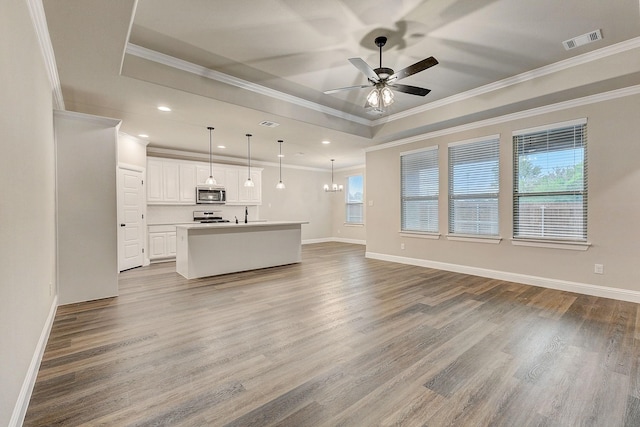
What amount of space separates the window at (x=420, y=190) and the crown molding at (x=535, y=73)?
3.28 ft

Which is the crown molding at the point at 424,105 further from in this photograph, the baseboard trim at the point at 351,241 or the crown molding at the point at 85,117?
the baseboard trim at the point at 351,241

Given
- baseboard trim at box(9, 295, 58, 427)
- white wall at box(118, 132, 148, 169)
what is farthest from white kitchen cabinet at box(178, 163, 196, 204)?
baseboard trim at box(9, 295, 58, 427)

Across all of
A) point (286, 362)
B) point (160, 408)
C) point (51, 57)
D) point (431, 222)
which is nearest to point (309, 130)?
point (431, 222)

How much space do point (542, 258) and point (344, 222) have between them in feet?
21.4

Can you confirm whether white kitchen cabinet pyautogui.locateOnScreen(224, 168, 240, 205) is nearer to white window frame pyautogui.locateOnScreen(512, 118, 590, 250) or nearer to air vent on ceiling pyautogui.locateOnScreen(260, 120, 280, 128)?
→ air vent on ceiling pyautogui.locateOnScreen(260, 120, 280, 128)

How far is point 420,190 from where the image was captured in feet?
19.7

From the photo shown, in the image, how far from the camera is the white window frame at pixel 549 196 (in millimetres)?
4008

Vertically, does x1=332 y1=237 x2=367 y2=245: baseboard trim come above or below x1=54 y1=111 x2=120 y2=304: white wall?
below

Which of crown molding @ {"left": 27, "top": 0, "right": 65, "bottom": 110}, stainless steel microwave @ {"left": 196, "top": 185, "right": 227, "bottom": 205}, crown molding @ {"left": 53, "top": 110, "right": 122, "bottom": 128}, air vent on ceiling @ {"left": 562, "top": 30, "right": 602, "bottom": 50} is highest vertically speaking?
air vent on ceiling @ {"left": 562, "top": 30, "right": 602, "bottom": 50}

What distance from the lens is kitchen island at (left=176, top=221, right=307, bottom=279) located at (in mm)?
4875

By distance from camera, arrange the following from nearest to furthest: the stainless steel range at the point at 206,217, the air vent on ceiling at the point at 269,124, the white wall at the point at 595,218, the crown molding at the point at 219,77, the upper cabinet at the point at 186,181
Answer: the crown molding at the point at 219,77, the white wall at the point at 595,218, the air vent on ceiling at the point at 269,124, the upper cabinet at the point at 186,181, the stainless steel range at the point at 206,217

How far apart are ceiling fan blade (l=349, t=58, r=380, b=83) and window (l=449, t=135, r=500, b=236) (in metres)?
3.02

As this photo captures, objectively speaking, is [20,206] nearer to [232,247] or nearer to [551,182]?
[232,247]

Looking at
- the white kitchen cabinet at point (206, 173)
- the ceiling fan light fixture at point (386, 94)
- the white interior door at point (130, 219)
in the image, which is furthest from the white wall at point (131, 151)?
the ceiling fan light fixture at point (386, 94)
